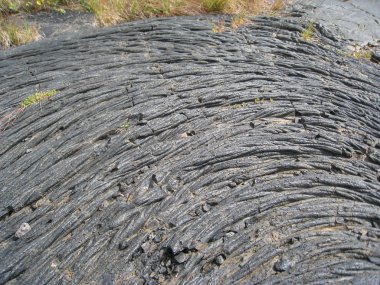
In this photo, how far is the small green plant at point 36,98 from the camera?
514 cm

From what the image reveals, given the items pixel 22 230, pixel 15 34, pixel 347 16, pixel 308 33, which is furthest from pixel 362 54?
pixel 22 230

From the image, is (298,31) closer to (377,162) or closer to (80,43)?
(377,162)

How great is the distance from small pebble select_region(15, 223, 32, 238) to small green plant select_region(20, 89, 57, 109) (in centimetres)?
163

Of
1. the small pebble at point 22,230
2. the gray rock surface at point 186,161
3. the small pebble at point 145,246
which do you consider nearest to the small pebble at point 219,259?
the gray rock surface at point 186,161

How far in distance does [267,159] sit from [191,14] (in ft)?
10.8

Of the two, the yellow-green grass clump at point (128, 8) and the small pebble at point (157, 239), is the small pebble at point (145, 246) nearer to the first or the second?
the small pebble at point (157, 239)

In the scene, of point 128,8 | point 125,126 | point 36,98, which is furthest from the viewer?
point 128,8

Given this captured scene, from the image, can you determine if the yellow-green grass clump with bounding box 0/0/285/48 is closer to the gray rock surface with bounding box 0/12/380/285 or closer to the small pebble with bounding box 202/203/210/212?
the gray rock surface with bounding box 0/12/380/285

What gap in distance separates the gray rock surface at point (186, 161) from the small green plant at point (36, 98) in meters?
0.10

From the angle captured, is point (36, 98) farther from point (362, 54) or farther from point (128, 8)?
point (362, 54)

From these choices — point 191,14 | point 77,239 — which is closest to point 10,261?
point 77,239

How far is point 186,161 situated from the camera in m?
4.69

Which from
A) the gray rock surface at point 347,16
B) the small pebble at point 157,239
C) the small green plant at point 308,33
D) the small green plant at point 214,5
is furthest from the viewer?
the small green plant at point 214,5

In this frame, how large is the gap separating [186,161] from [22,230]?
5.70 feet
